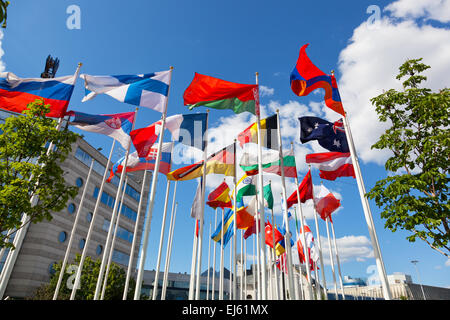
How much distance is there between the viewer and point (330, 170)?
59.0ft

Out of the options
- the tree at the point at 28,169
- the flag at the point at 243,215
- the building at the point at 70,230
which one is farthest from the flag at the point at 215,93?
the building at the point at 70,230

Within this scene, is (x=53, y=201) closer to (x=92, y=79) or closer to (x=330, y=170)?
(x=92, y=79)

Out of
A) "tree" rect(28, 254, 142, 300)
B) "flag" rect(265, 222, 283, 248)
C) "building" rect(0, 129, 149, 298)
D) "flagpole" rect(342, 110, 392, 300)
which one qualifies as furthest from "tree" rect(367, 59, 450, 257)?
"tree" rect(28, 254, 142, 300)

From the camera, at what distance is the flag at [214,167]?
17438 millimetres

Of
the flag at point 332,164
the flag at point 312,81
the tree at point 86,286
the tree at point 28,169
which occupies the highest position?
the flag at point 312,81

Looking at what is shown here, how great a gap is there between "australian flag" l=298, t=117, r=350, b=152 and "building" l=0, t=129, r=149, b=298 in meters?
18.5

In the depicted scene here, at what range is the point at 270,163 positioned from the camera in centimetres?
1783

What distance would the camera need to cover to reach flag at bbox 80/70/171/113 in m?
14.0

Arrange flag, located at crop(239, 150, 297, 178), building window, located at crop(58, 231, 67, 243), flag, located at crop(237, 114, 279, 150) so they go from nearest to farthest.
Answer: flag, located at crop(237, 114, 279, 150)
flag, located at crop(239, 150, 297, 178)
building window, located at crop(58, 231, 67, 243)

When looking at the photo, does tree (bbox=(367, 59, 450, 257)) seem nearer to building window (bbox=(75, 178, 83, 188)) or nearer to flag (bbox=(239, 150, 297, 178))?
flag (bbox=(239, 150, 297, 178))

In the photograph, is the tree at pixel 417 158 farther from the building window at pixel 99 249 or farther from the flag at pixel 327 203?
the building window at pixel 99 249

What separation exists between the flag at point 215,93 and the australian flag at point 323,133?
3.35 m
